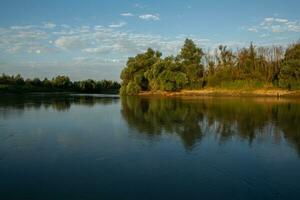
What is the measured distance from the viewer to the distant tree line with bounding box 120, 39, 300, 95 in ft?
194

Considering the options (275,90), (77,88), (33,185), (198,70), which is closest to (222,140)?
(33,185)

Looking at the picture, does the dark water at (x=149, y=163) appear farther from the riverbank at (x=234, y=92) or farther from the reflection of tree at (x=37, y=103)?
the riverbank at (x=234, y=92)

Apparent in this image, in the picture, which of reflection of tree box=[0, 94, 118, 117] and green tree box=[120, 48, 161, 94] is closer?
reflection of tree box=[0, 94, 118, 117]

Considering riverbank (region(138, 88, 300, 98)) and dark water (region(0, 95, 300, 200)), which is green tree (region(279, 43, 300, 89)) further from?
dark water (region(0, 95, 300, 200))

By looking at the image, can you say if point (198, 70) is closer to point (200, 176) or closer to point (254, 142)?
point (254, 142)

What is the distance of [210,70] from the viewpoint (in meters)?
73.4

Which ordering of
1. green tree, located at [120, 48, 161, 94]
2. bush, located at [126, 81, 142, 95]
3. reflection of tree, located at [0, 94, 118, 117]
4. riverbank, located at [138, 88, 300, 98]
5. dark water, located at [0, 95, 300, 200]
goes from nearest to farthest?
dark water, located at [0, 95, 300, 200] < reflection of tree, located at [0, 94, 118, 117] < riverbank, located at [138, 88, 300, 98] < bush, located at [126, 81, 142, 95] < green tree, located at [120, 48, 161, 94]

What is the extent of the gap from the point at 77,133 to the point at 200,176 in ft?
28.9

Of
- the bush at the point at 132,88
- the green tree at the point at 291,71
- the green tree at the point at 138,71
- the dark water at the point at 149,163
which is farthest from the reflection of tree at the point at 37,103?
the green tree at the point at 291,71

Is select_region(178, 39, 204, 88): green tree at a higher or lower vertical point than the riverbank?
higher

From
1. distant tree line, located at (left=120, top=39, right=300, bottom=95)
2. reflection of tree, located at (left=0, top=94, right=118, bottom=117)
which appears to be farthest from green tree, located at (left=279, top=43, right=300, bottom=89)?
reflection of tree, located at (left=0, top=94, right=118, bottom=117)

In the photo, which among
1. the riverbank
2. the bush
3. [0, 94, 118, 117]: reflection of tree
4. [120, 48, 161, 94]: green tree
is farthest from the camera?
[120, 48, 161, 94]: green tree

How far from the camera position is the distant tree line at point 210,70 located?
59.3 meters

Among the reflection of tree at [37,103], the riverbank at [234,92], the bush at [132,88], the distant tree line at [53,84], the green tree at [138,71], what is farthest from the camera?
the distant tree line at [53,84]
